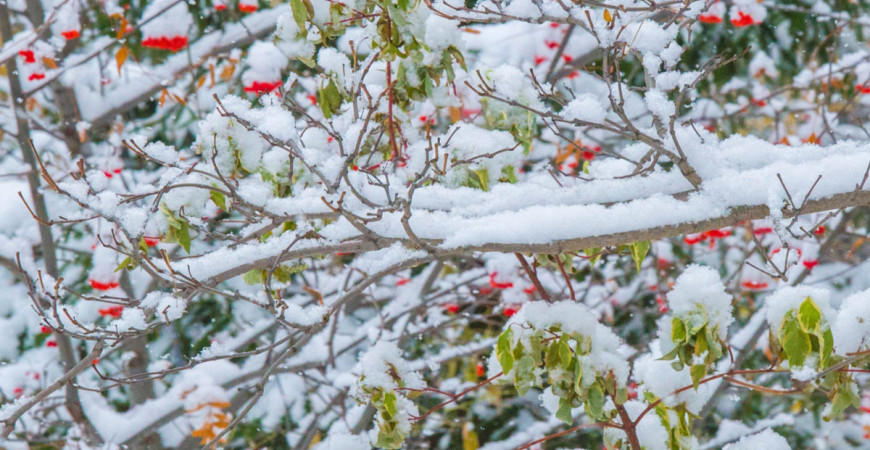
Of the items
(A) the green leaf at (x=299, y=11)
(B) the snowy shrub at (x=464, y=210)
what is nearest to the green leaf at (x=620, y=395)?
(B) the snowy shrub at (x=464, y=210)

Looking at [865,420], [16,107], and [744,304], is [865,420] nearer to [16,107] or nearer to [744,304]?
[744,304]

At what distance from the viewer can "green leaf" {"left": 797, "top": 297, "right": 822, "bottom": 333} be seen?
130 centimetres

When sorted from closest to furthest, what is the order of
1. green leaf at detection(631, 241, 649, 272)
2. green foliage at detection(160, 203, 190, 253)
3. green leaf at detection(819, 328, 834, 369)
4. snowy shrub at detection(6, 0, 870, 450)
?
green leaf at detection(819, 328, 834, 369) < snowy shrub at detection(6, 0, 870, 450) < green foliage at detection(160, 203, 190, 253) < green leaf at detection(631, 241, 649, 272)

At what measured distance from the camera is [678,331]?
1.34m

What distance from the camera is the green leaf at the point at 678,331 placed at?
4.41ft

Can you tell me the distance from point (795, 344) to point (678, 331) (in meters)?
0.20

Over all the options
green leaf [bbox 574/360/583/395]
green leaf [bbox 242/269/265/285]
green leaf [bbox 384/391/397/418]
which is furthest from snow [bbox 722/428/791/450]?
green leaf [bbox 242/269/265/285]

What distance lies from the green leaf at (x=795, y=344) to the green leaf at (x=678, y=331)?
177mm

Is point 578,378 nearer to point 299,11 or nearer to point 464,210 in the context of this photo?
point 464,210

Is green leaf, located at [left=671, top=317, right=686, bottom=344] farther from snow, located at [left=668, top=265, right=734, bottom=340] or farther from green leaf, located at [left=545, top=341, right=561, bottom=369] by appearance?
green leaf, located at [left=545, top=341, right=561, bottom=369]

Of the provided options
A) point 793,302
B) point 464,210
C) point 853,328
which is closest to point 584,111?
point 464,210

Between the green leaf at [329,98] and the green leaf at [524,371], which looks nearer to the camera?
the green leaf at [524,371]

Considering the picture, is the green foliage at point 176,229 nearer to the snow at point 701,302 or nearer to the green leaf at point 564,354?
the green leaf at point 564,354

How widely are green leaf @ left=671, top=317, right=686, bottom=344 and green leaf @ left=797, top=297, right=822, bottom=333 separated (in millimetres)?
198
